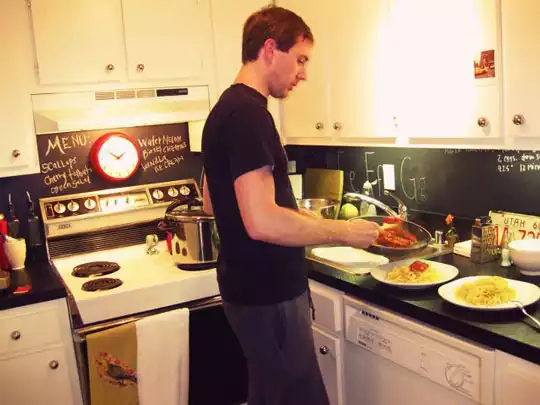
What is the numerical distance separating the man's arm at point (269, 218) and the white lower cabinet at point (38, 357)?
1119 mm

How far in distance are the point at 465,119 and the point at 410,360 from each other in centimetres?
79

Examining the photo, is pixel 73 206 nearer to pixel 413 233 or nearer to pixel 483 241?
pixel 413 233

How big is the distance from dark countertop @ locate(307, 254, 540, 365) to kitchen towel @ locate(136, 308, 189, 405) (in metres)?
0.56

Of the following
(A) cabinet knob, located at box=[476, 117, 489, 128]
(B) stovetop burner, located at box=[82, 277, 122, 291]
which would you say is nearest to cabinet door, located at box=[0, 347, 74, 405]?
(B) stovetop burner, located at box=[82, 277, 122, 291]

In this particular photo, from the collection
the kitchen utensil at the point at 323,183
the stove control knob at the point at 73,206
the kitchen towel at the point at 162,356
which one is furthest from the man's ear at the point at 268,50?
the stove control knob at the point at 73,206

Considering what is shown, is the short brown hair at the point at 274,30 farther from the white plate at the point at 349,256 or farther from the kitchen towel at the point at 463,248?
the kitchen towel at the point at 463,248

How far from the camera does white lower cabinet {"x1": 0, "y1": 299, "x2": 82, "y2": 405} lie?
2191 millimetres

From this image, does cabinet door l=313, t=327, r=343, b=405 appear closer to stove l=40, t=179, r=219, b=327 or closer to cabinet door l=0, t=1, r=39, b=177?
stove l=40, t=179, r=219, b=327

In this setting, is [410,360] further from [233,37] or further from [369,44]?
[233,37]

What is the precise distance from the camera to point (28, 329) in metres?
2.22

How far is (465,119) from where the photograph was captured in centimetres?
192

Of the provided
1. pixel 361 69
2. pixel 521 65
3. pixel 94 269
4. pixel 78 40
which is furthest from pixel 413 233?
pixel 78 40

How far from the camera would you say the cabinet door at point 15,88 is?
2.29 metres

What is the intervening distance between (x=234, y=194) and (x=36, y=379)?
48.5 inches
